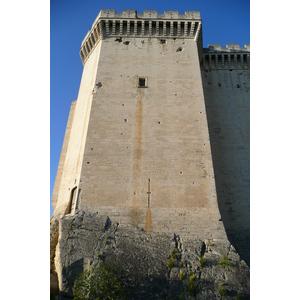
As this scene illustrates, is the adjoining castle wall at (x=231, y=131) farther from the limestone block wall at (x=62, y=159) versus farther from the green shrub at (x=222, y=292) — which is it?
the limestone block wall at (x=62, y=159)

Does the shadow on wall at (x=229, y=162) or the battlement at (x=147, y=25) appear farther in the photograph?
the battlement at (x=147, y=25)

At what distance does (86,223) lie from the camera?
11.9m

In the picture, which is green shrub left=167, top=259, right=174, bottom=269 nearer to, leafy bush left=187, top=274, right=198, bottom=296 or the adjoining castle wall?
leafy bush left=187, top=274, right=198, bottom=296

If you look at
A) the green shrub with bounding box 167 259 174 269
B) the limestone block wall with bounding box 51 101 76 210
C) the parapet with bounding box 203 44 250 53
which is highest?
the parapet with bounding box 203 44 250 53

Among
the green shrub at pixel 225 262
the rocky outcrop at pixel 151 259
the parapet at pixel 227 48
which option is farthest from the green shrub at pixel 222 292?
the parapet at pixel 227 48

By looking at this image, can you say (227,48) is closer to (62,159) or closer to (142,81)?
(142,81)

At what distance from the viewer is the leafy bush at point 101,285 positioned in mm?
9664

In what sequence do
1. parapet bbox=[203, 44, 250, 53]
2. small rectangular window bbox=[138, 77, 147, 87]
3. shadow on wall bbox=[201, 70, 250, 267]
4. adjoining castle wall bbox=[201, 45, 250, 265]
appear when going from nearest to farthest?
shadow on wall bbox=[201, 70, 250, 267]
adjoining castle wall bbox=[201, 45, 250, 265]
small rectangular window bbox=[138, 77, 147, 87]
parapet bbox=[203, 44, 250, 53]

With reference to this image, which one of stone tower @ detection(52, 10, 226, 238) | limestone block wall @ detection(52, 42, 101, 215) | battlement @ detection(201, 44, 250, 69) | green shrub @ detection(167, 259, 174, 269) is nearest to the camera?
green shrub @ detection(167, 259, 174, 269)

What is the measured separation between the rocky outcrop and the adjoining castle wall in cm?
277

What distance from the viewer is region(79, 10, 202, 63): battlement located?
16391mm

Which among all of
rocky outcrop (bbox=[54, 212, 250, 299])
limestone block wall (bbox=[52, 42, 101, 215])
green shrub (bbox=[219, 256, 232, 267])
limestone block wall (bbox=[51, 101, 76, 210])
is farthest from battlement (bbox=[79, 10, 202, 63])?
green shrub (bbox=[219, 256, 232, 267])

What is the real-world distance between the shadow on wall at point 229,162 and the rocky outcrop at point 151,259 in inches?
110

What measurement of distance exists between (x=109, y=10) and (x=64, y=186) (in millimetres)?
7693
